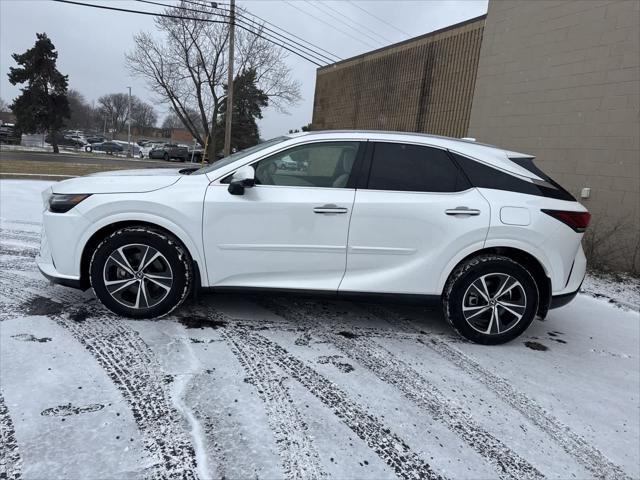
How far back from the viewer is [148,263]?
3.49 metres

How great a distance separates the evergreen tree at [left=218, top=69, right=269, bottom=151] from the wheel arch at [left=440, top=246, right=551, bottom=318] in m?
33.3

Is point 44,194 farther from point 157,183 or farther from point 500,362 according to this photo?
point 500,362

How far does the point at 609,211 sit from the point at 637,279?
1.22 m

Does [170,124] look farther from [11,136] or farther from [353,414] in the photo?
[353,414]

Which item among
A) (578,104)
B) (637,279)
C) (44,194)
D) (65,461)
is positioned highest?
(578,104)

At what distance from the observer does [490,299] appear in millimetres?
3617

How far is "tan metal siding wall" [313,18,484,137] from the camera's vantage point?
11.6 metres

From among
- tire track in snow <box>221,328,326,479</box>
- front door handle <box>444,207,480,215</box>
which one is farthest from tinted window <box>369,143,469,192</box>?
tire track in snow <box>221,328,326,479</box>

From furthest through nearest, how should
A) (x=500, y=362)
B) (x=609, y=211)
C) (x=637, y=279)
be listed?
(x=609, y=211)
(x=637, y=279)
(x=500, y=362)

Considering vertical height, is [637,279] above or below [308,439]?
above

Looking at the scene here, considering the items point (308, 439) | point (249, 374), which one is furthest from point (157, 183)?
point (308, 439)

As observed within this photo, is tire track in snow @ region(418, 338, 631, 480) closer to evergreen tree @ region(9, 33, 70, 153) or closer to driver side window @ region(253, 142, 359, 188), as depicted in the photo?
driver side window @ region(253, 142, 359, 188)

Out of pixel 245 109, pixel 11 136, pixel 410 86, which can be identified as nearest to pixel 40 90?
pixel 11 136

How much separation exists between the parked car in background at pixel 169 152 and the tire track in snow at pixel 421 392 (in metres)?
43.1
